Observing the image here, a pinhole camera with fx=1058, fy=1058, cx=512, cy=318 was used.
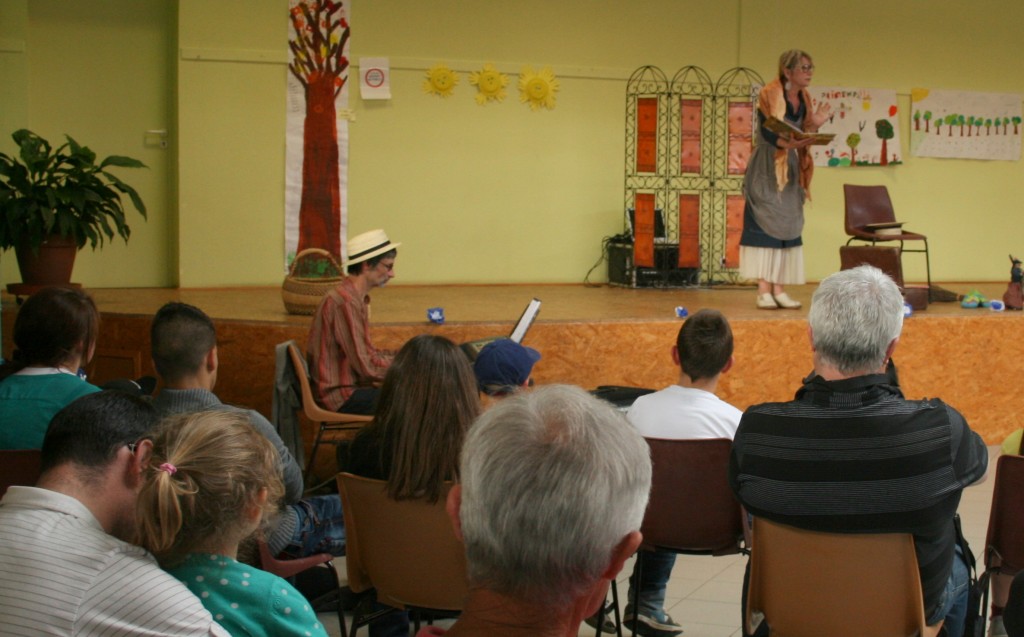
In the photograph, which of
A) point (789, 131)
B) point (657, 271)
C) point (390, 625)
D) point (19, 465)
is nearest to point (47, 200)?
point (19, 465)

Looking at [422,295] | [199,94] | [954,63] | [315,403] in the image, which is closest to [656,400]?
[315,403]

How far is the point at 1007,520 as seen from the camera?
2613 mm

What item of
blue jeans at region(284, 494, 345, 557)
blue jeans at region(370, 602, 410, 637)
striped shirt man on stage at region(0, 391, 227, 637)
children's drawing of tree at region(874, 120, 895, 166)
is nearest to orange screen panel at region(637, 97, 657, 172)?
children's drawing of tree at region(874, 120, 895, 166)

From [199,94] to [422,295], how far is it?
217 cm

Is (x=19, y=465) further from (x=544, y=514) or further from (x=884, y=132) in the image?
(x=884, y=132)

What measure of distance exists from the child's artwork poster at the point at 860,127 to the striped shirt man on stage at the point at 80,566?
27.0 feet

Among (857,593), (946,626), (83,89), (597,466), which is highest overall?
(83,89)

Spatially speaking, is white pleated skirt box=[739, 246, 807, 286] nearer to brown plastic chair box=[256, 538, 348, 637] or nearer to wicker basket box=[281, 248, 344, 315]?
wicker basket box=[281, 248, 344, 315]

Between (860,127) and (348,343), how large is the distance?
633 cm

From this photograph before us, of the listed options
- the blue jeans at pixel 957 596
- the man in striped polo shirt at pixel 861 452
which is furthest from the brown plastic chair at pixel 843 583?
the blue jeans at pixel 957 596

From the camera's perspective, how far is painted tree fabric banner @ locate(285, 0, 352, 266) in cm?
781

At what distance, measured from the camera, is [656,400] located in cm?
321

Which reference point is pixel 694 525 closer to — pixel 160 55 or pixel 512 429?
pixel 512 429

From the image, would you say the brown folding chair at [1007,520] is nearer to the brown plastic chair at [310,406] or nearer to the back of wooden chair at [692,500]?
the back of wooden chair at [692,500]
